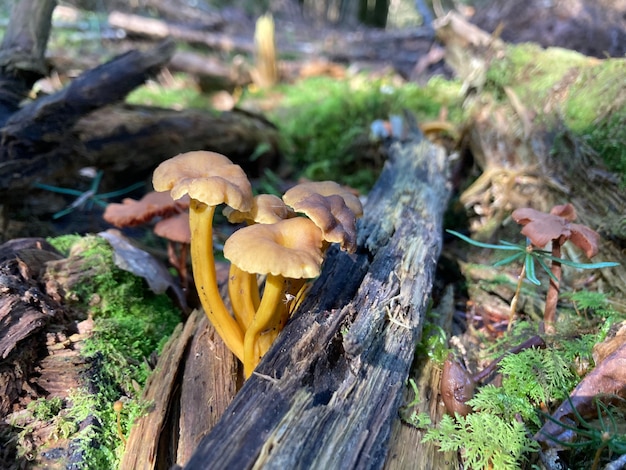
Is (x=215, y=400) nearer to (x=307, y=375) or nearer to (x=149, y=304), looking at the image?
(x=307, y=375)

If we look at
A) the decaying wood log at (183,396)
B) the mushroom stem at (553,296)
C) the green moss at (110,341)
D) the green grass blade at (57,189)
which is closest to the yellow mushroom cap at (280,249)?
the decaying wood log at (183,396)

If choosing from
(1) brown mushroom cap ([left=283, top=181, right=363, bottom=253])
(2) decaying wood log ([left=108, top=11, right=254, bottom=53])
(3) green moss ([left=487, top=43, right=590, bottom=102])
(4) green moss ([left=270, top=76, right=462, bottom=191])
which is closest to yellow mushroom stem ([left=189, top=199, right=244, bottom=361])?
(1) brown mushroom cap ([left=283, top=181, right=363, bottom=253])

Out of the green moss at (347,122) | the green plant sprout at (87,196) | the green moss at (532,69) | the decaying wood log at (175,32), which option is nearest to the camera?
the green plant sprout at (87,196)

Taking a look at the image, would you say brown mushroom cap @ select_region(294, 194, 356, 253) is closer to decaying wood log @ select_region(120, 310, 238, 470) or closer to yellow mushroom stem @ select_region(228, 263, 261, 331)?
yellow mushroom stem @ select_region(228, 263, 261, 331)

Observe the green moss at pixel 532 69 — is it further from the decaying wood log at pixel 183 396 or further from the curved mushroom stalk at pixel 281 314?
the decaying wood log at pixel 183 396

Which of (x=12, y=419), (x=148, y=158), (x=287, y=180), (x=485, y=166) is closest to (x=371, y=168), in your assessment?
(x=287, y=180)

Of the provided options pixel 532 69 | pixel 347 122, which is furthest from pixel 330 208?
pixel 347 122
